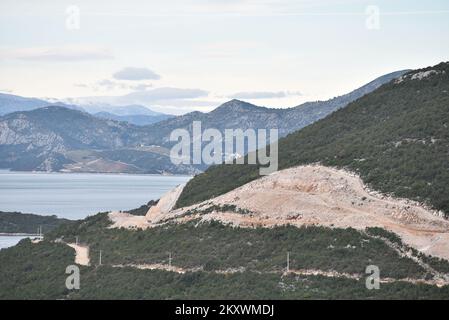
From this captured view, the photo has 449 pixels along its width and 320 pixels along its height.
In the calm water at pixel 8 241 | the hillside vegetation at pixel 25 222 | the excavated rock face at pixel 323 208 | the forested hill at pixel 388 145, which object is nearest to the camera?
the excavated rock face at pixel 323 208

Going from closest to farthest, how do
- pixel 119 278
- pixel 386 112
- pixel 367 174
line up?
pixel 119 278, pixel 367 174, pixel 386 112

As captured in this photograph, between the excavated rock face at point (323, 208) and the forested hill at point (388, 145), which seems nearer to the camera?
the excavated rock face at point (323, 208)

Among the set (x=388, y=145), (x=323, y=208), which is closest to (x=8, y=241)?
(x=388, y=145)

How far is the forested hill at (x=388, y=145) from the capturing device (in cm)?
6944

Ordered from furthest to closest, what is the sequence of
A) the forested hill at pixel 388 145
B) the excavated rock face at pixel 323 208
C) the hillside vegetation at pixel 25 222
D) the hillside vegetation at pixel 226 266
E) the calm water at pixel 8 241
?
the hillside vegetation at pixel 25 222
the calm water at pixel 8 241
the forested hill at pixel 388 145
the excavated rock face at pixel 323 208
the hillside vegetation at pixel 226 266

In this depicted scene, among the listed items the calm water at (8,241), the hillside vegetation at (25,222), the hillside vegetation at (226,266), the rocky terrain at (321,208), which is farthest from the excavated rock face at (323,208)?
the hillside vegetation at (25,222)

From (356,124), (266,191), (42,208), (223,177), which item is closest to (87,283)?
(266,191)

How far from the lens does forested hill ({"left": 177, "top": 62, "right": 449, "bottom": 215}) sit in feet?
228

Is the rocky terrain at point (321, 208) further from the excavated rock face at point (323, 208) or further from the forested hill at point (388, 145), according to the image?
the forested hill at point (388, 145)

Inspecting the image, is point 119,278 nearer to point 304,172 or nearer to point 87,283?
point 87,283

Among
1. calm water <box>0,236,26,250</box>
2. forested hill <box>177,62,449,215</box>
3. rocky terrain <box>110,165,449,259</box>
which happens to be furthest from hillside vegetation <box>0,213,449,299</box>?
calm water <box>0,236,26,250</box>

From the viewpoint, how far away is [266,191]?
2857 inches

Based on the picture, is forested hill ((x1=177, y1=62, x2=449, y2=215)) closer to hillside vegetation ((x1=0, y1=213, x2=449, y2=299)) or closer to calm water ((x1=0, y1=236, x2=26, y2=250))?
hillside vegetation ((x1=0, y1=213, x2=449, y2=299))
